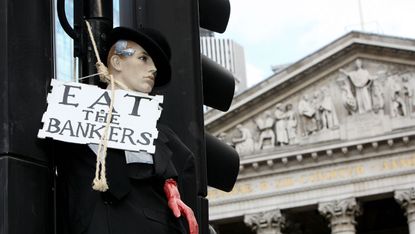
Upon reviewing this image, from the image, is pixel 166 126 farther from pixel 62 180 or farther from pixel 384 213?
pixel 384 213

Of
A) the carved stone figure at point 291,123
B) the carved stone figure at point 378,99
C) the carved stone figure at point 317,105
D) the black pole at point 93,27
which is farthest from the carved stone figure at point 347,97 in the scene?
the black pole at point 93,27

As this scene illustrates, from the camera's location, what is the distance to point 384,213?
115ft

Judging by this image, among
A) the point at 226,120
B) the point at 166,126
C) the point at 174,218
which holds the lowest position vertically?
the point at 174,218

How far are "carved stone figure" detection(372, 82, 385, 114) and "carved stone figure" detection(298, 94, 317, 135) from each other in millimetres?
1761

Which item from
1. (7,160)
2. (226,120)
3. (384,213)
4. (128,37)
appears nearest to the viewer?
(7,160)

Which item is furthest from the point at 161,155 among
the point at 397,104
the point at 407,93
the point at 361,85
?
the point at 361,85

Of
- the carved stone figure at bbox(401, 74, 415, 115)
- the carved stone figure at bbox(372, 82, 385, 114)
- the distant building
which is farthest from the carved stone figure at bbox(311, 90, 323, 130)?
the distant building

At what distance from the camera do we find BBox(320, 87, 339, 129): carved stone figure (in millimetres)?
31578

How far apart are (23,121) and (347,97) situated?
29699 mm

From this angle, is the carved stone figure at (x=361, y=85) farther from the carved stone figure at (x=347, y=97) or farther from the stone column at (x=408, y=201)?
the stone column at (x=408, y=201)

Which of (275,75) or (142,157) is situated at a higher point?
(275,75)

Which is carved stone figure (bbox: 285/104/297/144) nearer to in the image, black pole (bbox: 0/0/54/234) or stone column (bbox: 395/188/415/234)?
stone column (bbox: 395/188/415/234)

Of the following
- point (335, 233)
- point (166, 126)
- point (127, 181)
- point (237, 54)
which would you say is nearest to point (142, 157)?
point (127, 181)

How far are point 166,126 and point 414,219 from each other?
28287 millimetres
